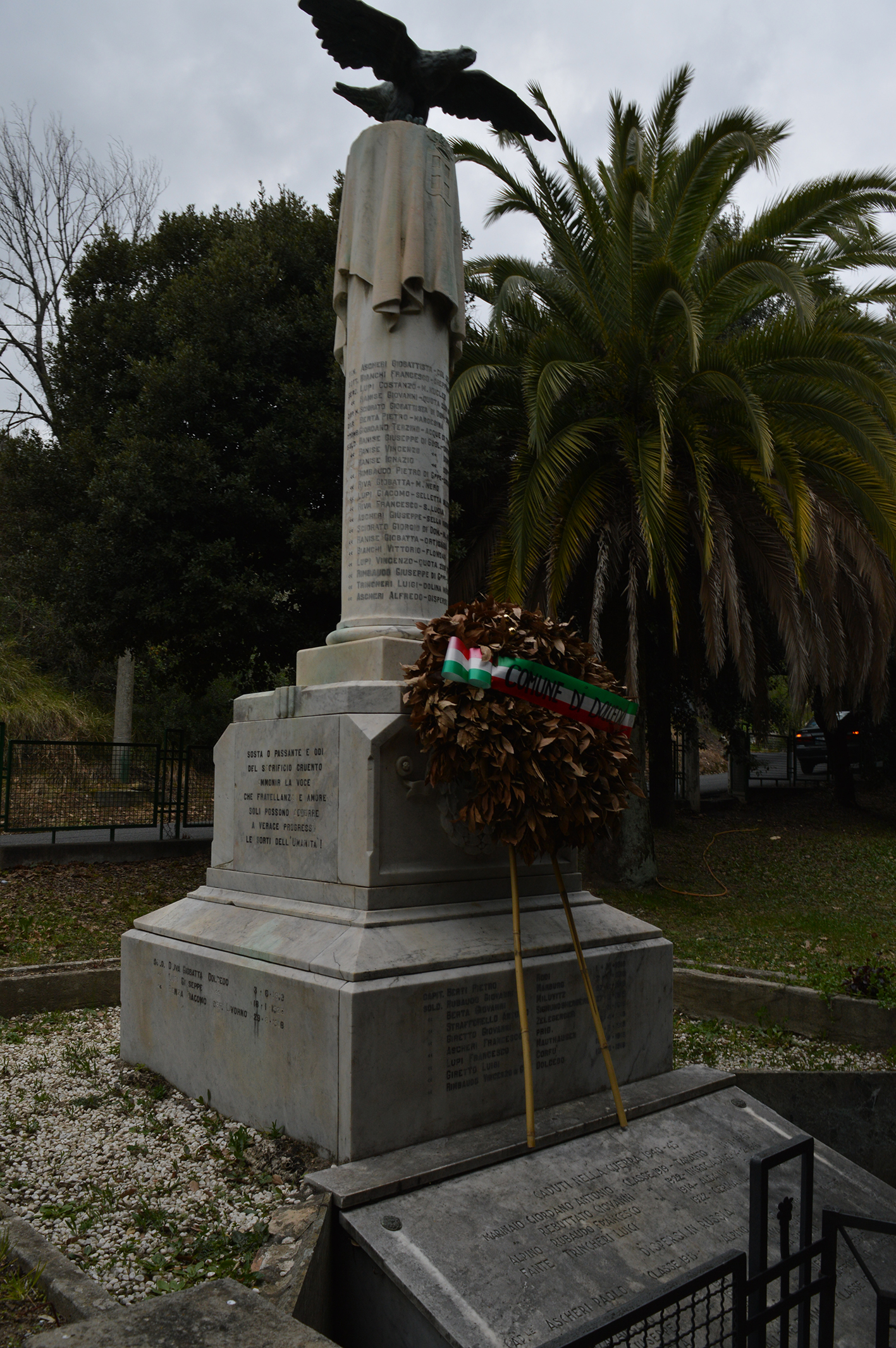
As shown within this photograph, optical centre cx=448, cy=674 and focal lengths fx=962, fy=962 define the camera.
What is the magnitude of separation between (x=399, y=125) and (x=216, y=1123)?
5.54m

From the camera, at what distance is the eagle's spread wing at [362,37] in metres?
5.68

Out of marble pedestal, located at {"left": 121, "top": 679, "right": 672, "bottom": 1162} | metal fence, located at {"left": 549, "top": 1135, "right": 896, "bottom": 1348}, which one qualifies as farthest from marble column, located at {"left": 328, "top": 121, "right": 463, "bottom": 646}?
metal fence, located at {"left": 549, "top": 1135, "right": 896, "bottom": 1348}

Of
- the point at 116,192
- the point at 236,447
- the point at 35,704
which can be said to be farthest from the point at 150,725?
the point at 236,447

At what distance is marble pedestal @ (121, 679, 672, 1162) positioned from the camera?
4.07 meters

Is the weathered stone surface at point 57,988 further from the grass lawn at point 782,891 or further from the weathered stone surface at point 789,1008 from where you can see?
the grass lawn at point 782,891

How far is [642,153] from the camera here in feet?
38.8

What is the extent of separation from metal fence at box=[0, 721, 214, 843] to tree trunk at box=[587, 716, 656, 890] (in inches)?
201

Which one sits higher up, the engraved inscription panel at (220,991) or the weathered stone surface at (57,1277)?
the engraved inscription panel at (220,991)

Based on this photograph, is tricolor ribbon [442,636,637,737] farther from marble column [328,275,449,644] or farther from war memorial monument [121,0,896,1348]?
marble column [328,275,449,644]

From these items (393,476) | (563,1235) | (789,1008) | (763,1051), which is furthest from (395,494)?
(789,1008)

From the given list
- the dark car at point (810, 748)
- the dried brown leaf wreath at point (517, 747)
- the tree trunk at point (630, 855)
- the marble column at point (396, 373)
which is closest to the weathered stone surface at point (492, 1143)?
the dried brown leaf wreath at point (517, 747)

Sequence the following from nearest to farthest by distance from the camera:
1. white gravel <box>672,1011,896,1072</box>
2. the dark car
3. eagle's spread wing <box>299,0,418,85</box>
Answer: eagle's spread wing <box>299,0,418,85</box> < white gravel <box>672,1011,896,1072</box> < the dark car

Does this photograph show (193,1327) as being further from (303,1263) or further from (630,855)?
(630,855)

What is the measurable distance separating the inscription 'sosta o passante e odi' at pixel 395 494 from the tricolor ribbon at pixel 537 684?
1.18 m
